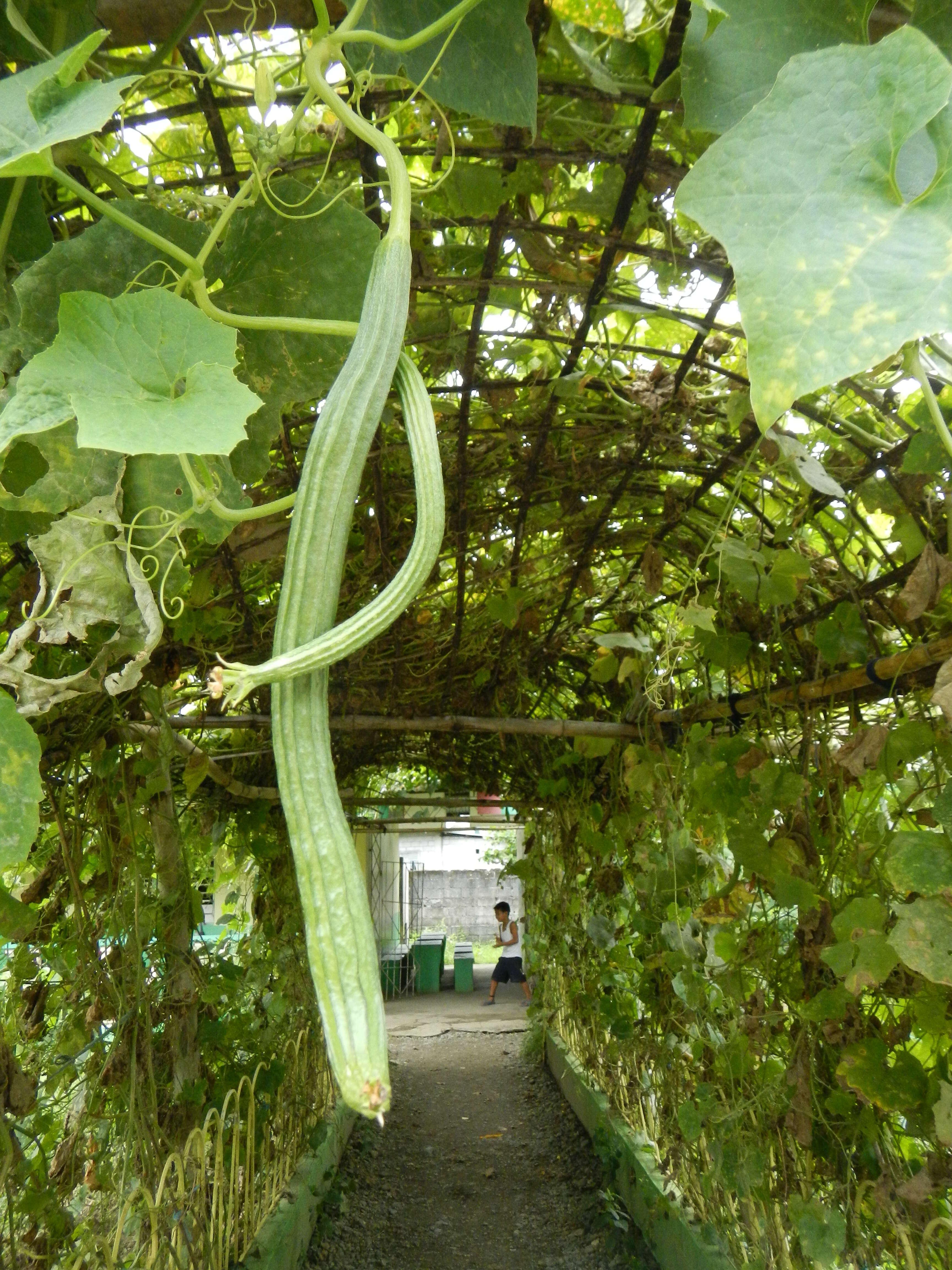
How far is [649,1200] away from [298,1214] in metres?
1.18

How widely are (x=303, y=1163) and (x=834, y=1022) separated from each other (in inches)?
102

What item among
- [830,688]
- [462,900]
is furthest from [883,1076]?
[462,900]

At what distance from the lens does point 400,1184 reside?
Result: 450 centimetres

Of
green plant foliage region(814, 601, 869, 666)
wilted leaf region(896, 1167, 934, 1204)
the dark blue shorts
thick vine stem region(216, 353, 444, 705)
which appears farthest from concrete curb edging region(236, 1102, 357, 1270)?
the dark blue shorts

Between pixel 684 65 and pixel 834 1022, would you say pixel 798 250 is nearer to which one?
pixel 684 65

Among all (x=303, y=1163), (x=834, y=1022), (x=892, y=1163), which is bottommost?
(x=303, y=1163)

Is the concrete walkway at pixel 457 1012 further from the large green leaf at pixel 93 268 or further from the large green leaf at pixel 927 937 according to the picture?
the large green leaf at pixel 93 268

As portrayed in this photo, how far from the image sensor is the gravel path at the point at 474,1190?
140 inches

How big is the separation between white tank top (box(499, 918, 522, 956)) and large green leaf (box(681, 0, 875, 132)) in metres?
8.18

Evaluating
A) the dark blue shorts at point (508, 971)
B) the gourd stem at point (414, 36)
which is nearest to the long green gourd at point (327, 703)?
the gourd stem at point (414, 36)

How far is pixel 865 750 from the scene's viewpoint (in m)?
1.61

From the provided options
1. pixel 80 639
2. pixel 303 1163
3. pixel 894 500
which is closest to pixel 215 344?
pixel 80 639

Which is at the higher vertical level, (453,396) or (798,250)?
(453,396)

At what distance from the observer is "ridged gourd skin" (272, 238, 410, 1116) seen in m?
0.31
